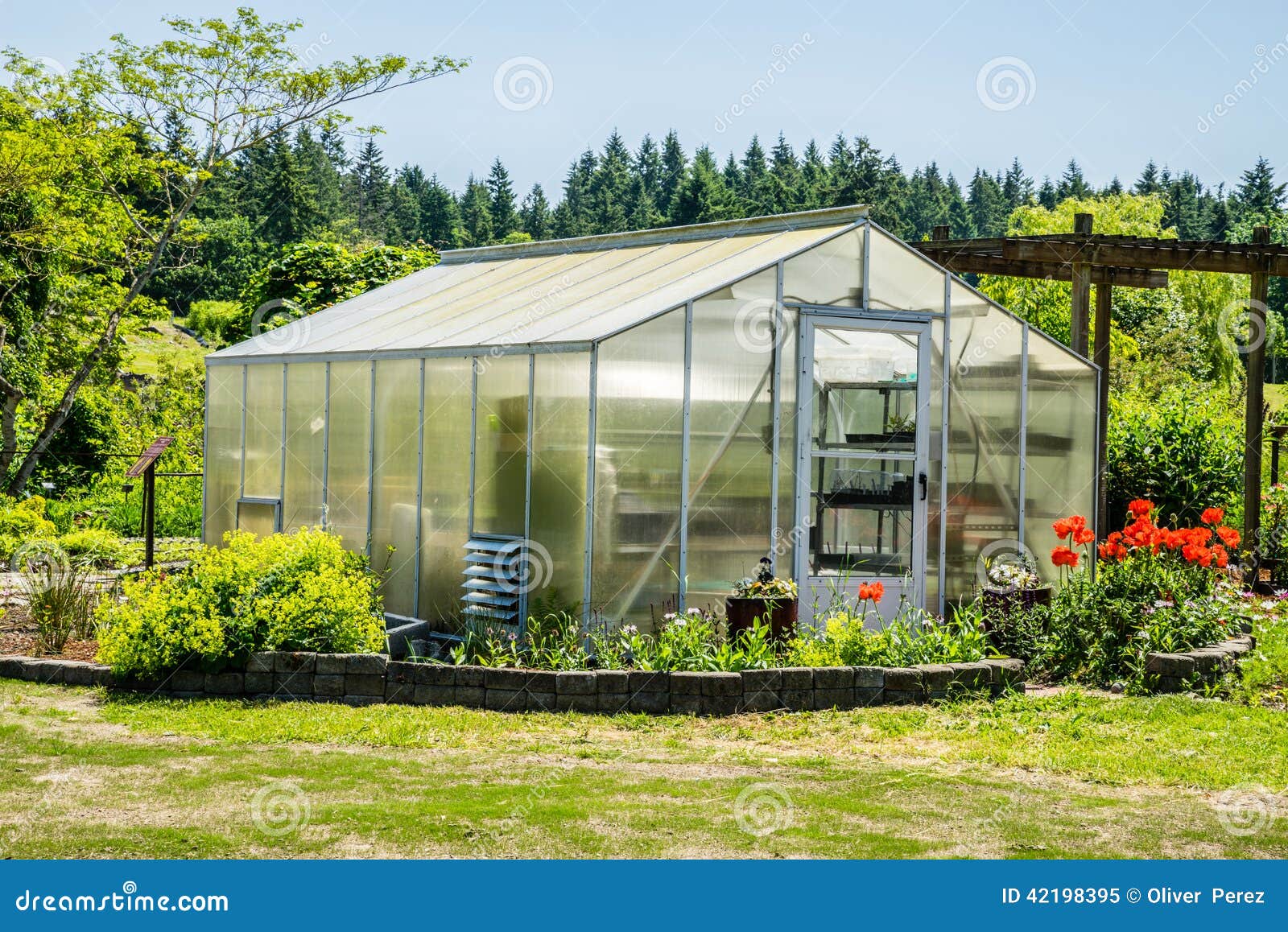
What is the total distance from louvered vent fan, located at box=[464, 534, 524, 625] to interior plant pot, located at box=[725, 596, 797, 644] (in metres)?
1.63

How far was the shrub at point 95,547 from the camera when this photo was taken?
1359 cm

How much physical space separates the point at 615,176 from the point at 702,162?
20502 millimetres

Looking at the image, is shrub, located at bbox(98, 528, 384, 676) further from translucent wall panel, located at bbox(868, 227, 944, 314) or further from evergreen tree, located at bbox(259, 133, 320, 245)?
evergreen tree, located at bbox(259, 133, 320, 245)

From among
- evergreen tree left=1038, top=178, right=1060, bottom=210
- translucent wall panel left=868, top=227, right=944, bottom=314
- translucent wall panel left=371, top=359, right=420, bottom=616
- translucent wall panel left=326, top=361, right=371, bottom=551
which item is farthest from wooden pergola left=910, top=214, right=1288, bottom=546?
evergreen tree left=1038, top=178, right=1060, bottom=210

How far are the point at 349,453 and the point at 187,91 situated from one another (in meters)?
6.67

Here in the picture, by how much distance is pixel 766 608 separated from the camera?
909 centimetres

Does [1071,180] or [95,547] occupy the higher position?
[1071,180]

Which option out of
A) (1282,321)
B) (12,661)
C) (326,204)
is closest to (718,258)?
(12,661)

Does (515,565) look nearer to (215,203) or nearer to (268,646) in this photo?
(268,646)

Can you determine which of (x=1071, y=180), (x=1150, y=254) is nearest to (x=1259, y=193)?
(x=1071, y=180)

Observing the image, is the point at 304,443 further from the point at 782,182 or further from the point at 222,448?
the point at 782,182

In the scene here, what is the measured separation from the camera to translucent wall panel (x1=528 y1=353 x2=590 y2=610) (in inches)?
364

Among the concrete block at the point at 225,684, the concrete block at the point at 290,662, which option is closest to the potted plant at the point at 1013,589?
the concrete block at the point at 290,662

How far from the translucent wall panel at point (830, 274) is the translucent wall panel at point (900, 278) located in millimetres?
133
